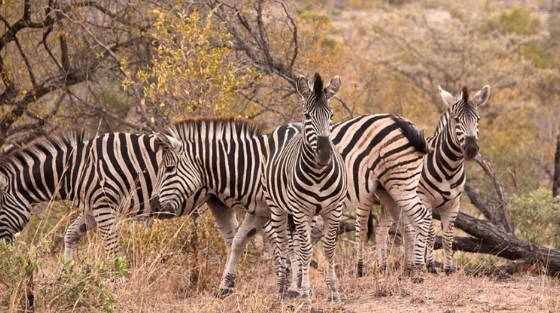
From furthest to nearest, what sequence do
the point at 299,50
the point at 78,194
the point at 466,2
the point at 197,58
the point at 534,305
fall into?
the point at 466,2
the point at 299,50
the point at 197,58
the point at 78,194
the point at 534,305

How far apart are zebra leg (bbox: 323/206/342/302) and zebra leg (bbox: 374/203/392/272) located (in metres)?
1.76

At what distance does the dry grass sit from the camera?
6719 mm

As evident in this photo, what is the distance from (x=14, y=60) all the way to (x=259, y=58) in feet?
14.1

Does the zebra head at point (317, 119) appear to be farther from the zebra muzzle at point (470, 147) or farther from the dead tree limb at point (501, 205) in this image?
the dead tree limb at point (501, 205)

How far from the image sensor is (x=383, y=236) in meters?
9.78

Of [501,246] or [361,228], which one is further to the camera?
[501,246]

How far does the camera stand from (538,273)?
10.3 metres

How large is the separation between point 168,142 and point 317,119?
74.0 inches

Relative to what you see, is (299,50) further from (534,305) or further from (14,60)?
(534,305)

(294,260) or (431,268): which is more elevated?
(431,268)

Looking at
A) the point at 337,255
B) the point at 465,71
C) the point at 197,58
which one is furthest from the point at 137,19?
the point at 465,71

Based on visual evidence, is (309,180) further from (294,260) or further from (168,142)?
(168,142)

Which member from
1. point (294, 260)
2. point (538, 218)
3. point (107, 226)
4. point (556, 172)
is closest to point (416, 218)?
point (294, 260)

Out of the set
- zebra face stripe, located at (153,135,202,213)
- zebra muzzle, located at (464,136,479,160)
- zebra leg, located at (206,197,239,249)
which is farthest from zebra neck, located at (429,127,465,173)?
zebra face stripe, located at (153,135,202,213)
